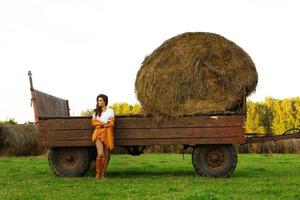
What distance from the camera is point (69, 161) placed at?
44.5ft

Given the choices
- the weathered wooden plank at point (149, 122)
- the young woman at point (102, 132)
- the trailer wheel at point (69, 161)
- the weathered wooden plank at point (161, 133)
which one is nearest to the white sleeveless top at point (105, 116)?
the young woman at point (102, 132)

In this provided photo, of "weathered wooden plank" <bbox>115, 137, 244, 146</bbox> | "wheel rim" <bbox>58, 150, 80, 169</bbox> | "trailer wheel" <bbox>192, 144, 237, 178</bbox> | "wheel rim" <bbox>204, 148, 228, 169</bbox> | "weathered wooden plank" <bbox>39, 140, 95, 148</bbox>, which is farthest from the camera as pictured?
"wheel rim" <bbox>58, 150, 80, 169</bbox>

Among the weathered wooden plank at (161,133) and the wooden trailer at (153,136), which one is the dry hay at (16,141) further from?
the weathered wooden plank at (161,133)

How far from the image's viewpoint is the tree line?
152 feet

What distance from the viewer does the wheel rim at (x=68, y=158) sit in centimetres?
1352

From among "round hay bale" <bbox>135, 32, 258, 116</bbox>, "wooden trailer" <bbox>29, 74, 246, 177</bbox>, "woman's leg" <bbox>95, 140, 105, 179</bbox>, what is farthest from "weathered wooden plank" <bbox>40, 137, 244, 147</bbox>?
"round hay bale" <bbox>135, 32, 258, 116</bbox>

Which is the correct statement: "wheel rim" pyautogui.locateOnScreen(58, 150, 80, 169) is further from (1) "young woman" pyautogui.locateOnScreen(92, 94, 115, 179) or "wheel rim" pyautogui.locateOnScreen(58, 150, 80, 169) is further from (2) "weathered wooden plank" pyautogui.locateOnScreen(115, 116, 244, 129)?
(2) "weathered wooden plank" pyautogui.locateOnScreen(115, 116, 244, 129)

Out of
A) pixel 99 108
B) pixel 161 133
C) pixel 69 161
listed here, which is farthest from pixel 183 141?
pixel 69 161

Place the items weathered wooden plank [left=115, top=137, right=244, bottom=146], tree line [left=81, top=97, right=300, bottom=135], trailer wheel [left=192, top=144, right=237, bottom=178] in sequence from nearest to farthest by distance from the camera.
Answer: weathered wooden plank [left=115, top=137, right=244, bottom=146], trailer wheel [left=192, top=144, right=237, bottom=178], tree line [left=81, top=97, right=300, bottom=135]

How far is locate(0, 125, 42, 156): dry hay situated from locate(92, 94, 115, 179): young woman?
49.8ft

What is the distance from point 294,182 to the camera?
38.1ft

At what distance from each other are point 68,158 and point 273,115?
119 ft

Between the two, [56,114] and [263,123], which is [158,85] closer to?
[56,114]

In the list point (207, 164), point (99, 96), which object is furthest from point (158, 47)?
point (207, 164)
